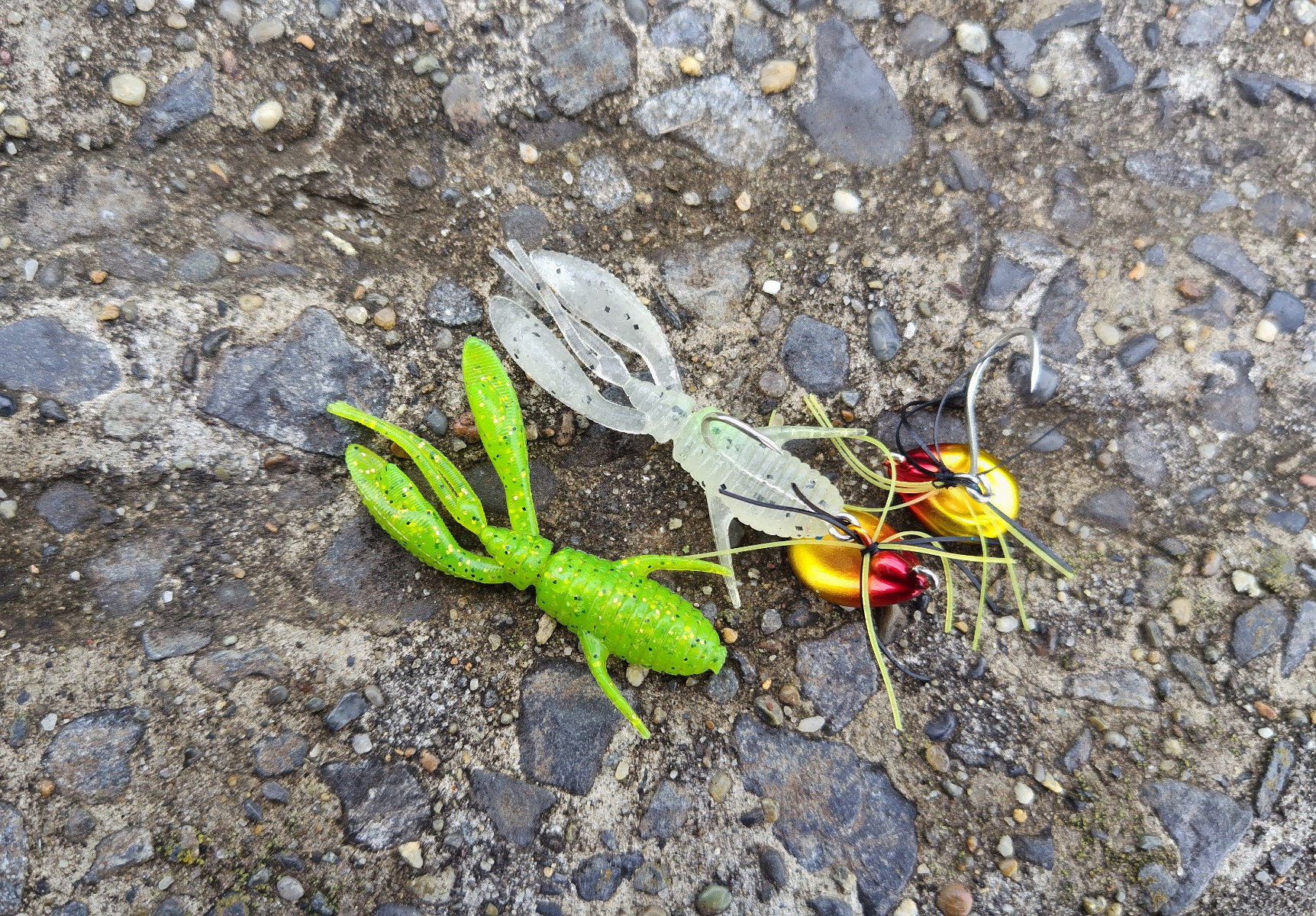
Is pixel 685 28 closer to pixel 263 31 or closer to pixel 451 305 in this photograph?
pixel 451 305

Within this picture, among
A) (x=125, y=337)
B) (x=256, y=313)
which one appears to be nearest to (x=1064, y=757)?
(x=256, y=313)

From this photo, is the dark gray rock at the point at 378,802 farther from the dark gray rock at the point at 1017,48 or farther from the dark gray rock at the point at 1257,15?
the dark gray rock at the point at 1257,15

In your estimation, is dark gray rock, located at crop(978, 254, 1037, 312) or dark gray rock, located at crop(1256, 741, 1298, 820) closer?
dark gray rock, located at crop(1256, 741, 1298, 820)

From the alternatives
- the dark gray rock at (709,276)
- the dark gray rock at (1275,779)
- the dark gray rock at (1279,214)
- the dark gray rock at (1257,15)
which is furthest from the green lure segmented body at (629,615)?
the dark gray rock at (1257,15)

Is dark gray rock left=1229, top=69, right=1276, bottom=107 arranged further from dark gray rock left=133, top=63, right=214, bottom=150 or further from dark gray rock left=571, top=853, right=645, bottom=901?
dark gray rock left=133, top=63, right=214, bottom=150

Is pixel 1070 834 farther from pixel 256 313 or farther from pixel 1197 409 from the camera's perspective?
pixel 256 313

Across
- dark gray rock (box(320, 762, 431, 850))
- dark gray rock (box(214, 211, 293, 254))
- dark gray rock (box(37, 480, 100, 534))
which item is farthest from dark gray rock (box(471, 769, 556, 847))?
dark gray rock (box(214, 211, 293, 254))

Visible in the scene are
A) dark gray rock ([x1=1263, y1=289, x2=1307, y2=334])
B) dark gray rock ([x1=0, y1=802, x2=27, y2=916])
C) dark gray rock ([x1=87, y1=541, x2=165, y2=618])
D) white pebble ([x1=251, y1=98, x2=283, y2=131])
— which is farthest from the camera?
dark gray rock ([x1=1263, y1=289, x2=1307, y2=334])
